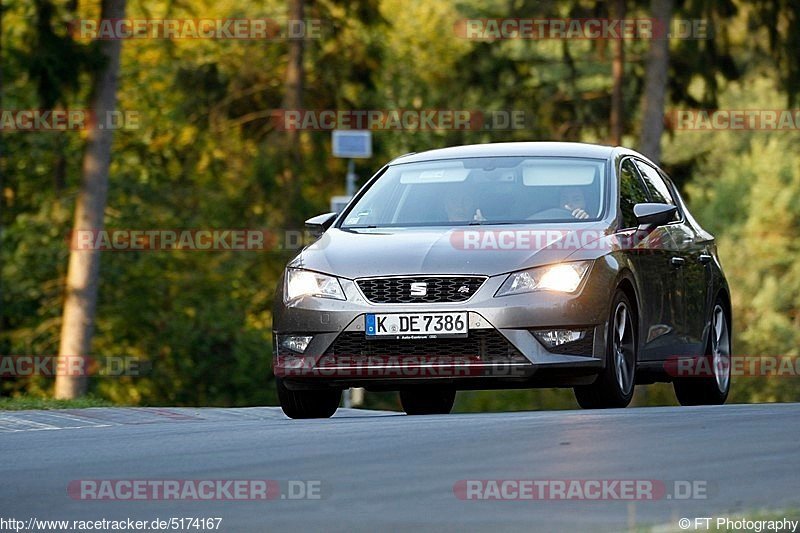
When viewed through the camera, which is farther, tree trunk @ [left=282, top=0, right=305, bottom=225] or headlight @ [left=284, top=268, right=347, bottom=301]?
tree trunk @ [left=282, top=0, right=305, bottom=225]

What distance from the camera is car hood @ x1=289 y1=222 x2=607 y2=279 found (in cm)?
1228

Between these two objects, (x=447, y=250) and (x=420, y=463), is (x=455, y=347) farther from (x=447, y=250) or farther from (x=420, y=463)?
(x=420, y=463)

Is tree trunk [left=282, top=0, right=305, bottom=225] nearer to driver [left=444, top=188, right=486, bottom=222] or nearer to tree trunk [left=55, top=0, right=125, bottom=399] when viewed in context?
tree trunk [left=55, top=0, right=125, bottom=399]

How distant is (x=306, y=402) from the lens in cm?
1330

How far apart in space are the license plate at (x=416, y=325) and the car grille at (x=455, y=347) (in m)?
0.04

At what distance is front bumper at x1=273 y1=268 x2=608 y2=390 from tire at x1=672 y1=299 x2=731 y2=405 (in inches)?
101

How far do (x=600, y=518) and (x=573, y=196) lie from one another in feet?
20.9

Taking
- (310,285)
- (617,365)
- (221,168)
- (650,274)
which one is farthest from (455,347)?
(221,168)

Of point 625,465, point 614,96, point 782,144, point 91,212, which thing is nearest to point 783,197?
point 782,144

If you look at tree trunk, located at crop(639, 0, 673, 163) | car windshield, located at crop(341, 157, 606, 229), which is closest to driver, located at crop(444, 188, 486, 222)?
car windshield, located at crop(341, 157, 606, 229)

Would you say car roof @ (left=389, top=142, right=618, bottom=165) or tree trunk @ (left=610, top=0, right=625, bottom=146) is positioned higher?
tree trunk @ (left=610, top=0, right=625, bottom=146)

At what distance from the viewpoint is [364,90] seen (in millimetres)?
45938

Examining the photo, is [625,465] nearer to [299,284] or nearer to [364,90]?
[299,284]

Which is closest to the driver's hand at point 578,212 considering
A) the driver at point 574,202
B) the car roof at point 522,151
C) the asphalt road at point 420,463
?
the driver at point 574,202
